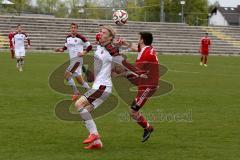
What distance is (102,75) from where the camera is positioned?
9742 millimetres

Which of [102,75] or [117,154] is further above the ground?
[102,75]

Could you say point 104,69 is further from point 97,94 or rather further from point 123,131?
point 123,131

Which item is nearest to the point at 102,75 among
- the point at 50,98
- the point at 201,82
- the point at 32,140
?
the point at 32,140

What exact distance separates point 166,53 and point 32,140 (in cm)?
4627

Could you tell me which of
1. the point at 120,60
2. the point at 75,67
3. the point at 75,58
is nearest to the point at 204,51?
the point at 75,58

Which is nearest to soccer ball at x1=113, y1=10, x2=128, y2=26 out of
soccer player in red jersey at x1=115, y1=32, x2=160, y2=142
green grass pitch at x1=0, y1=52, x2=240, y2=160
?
soccer player in red jersey at x1=115, y1=32, x2=160, y2=142

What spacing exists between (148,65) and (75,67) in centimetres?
737

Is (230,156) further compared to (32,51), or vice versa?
(32,51)

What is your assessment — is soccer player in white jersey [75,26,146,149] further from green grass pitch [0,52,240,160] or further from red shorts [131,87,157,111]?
red shorts [131,87,157,111]

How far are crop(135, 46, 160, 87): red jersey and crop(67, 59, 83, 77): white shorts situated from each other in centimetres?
631

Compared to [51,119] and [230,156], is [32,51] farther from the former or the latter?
[230,156]

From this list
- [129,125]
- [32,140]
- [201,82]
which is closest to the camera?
[32,140]

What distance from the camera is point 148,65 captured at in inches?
407

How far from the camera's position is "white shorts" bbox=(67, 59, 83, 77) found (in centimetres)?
1698
